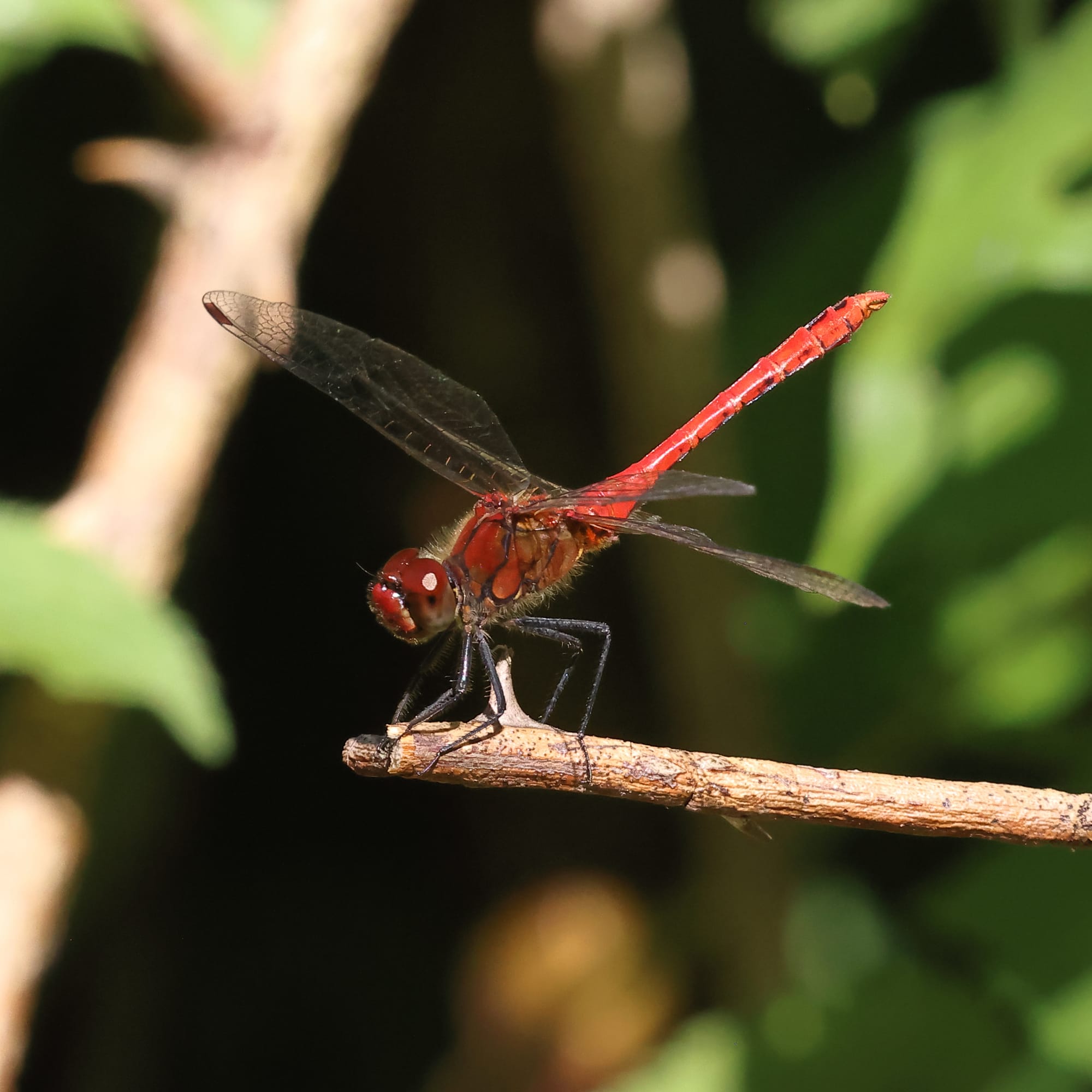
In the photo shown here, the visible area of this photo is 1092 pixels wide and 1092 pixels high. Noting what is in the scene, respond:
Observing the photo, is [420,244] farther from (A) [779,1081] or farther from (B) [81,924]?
(A) [779,1081]

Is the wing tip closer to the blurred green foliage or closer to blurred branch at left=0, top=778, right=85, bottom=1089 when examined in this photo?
the blurred green foliage

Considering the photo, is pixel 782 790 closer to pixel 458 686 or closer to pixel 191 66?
pixel 458 686

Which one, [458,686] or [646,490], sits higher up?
[646,490]

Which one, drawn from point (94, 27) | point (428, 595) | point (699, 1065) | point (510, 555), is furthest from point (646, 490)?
point (94, 27)

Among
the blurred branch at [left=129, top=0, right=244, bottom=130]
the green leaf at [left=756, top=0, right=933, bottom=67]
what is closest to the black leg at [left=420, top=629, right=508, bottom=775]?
the blurred branch at [left=129, top=0, right=244, bottom=130]

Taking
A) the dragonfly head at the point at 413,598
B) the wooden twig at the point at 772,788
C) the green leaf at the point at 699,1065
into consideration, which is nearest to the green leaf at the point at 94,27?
the dragonfly head at the point at 413,598

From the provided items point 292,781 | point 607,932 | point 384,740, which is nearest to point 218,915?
point 292,781
